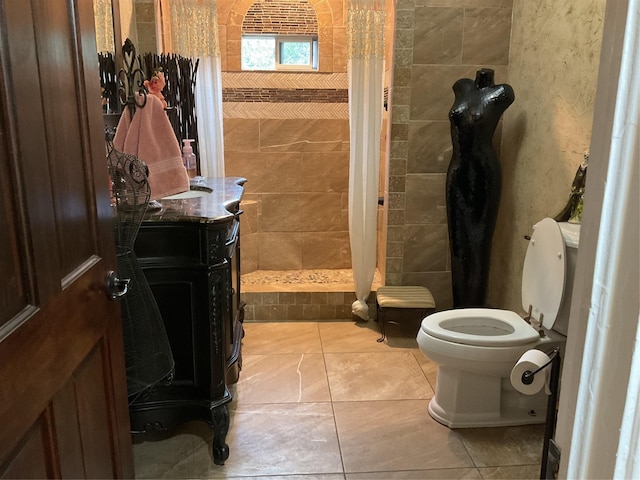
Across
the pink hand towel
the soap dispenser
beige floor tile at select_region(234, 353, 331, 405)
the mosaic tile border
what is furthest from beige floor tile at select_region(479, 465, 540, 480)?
the mosaic tile border

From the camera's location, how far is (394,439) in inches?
83.7

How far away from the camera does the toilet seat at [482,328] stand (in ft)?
6.87

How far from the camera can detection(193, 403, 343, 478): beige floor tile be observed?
1.93 metres

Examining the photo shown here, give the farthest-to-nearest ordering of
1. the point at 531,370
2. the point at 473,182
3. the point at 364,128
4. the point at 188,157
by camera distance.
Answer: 1. the point at 364,128
2. the point at 473,182
3. the point at 188,157
4. the point at 531,370

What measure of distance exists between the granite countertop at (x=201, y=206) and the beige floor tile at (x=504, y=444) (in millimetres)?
1326

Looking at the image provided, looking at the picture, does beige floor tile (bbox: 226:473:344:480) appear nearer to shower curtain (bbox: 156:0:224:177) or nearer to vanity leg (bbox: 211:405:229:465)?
vanity leg (bbox: 211:405:229:465)

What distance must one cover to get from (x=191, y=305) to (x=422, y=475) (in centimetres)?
105

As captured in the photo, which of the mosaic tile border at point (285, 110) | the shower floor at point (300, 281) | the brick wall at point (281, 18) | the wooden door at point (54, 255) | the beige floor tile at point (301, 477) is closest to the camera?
the wooden door at point (54, 255)

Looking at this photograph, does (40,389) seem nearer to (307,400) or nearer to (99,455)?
(99,455)

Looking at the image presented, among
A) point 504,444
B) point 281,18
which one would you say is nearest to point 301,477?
point 504,444

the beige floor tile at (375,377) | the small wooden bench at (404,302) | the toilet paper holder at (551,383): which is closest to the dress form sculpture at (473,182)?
the small wooden bench at (404,302)

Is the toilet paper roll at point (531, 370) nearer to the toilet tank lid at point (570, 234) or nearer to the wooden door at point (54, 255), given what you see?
the toilet tank lid at point (570, 234)

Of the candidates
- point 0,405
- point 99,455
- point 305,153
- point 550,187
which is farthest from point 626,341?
point 305,153

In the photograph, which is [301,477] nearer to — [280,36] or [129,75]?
[129,75]
